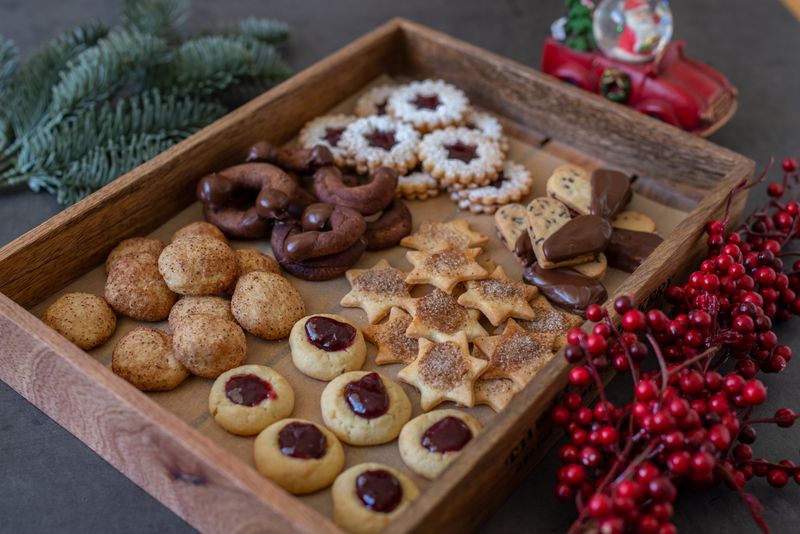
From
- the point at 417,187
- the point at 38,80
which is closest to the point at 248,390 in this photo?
the point at 417,187

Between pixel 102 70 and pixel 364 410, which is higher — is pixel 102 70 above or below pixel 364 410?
above

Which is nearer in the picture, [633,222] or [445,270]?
[445,270]

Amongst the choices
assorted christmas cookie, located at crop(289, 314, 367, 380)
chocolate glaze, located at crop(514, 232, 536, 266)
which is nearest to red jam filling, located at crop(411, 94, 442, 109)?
chocolate glaze, located at crop(514, 232, 536, 266)

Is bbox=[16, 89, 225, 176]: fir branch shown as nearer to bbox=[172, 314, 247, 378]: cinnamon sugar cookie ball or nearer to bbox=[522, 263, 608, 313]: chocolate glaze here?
bbox=[172, 314, 247, 378]: cinnamon sugar cookie ball

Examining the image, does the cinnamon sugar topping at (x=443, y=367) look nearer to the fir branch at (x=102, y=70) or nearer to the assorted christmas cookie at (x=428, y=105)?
the assorted christmas cookie at (x=428, y=105)

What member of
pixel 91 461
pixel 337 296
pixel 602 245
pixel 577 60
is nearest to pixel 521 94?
pixel 577 60

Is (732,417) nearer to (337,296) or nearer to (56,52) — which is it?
(337,296)

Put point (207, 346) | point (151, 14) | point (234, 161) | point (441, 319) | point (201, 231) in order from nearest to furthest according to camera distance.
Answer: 1. point (207, 346)
2. point (441, 319)
3. point (201, 231)
4. point (234, 161)
5. point (151, 14)

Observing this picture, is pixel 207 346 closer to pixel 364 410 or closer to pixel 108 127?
pixel 364 410
